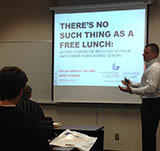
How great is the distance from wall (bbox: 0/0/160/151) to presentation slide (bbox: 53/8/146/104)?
0.19m

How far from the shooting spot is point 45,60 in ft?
16.1

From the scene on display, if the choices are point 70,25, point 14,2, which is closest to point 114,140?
point 70,25

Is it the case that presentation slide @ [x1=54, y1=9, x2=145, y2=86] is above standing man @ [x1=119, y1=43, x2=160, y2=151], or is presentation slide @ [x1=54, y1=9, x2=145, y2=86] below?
above

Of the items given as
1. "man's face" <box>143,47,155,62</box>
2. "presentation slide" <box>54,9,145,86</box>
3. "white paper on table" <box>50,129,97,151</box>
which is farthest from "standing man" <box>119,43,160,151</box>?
"white paper on table" <box>50,129,97,151</box>

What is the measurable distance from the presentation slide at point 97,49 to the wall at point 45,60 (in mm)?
192

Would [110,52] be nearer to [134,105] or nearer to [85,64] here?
[85,64]

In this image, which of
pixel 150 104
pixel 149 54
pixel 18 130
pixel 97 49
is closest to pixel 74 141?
pixel 18 130

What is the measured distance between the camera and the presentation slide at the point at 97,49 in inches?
174

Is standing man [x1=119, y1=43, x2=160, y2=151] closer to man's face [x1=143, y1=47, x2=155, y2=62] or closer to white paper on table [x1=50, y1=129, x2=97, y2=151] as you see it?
man's face [x1=143, y1=47, x2=155, y2=62]

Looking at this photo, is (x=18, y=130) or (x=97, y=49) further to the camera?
(x=97, y=49)

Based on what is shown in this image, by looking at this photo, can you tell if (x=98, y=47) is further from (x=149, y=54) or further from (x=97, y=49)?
(x=149, y=54)

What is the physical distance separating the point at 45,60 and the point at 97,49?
95 centimetres

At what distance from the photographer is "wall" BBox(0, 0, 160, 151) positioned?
4508 mm

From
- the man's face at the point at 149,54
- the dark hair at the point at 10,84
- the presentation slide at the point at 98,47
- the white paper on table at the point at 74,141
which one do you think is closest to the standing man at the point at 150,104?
the man's face at the point at 149,54
